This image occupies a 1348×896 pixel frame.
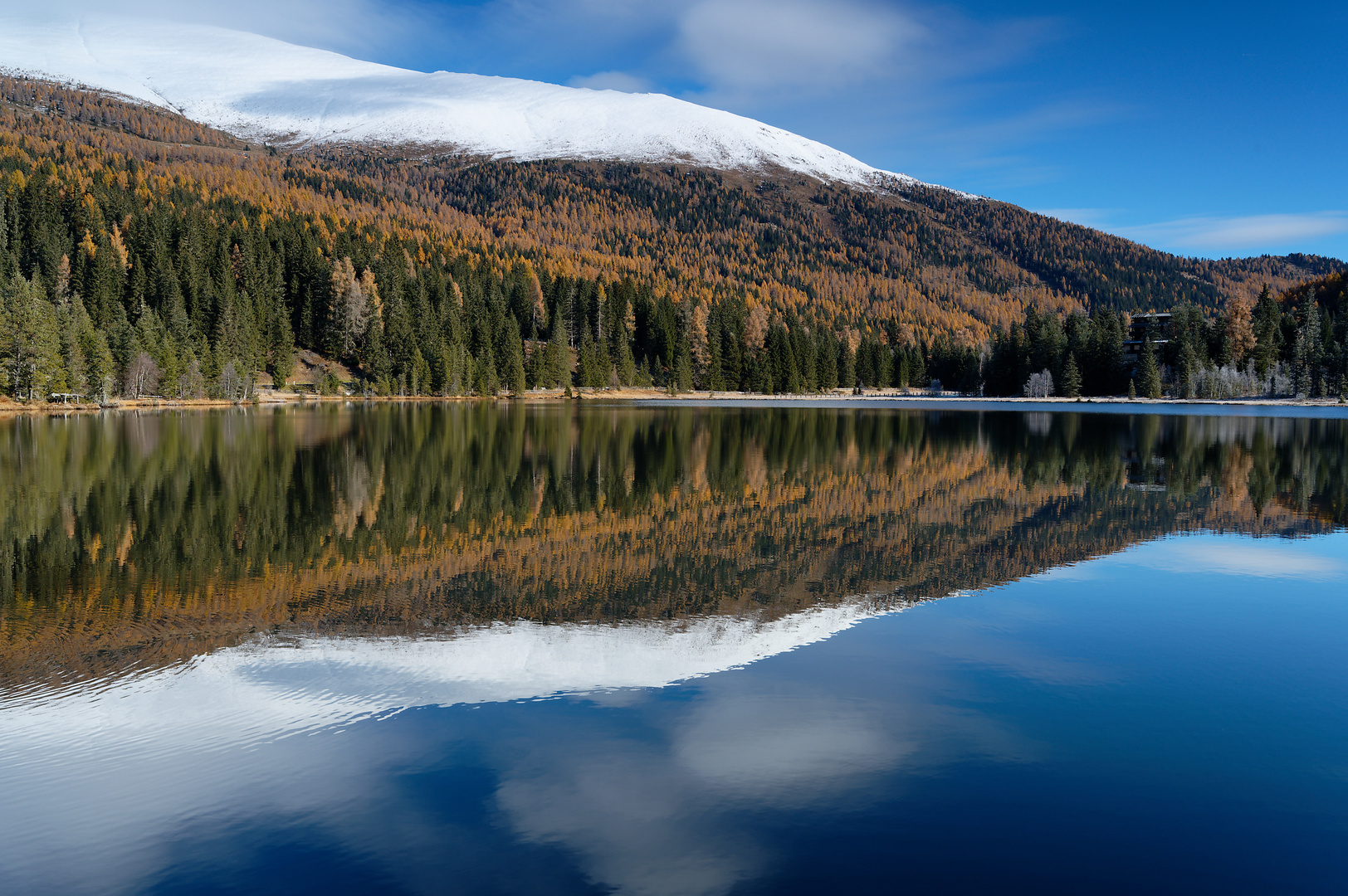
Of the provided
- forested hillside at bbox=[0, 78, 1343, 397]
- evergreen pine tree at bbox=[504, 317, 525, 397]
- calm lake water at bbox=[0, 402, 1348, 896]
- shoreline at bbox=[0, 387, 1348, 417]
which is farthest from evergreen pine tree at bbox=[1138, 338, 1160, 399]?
calm lake water at bbox=[0, 402, 1348, 896]

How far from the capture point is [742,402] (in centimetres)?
10769

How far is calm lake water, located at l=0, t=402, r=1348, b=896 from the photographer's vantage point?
18.1 feet

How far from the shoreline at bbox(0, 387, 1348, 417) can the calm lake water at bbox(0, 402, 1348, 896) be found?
5848 cm

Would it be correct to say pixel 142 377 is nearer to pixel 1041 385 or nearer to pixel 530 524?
pixel 530 524

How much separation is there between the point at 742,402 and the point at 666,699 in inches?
3948

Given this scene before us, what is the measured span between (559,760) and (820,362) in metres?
140

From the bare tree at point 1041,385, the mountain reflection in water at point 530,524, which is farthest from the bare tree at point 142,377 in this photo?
the bare tree at point 1041,385

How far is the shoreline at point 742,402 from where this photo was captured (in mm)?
70375

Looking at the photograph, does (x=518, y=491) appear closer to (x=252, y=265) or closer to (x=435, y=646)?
(x=435, y=646)

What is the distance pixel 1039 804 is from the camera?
19.9 ft

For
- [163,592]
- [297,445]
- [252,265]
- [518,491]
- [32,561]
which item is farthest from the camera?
[252,265]

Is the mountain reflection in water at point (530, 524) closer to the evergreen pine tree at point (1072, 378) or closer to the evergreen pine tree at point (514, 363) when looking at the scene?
the evergreen pine tree at point (514, 363)

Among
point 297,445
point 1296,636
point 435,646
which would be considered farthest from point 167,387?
point 1296,636

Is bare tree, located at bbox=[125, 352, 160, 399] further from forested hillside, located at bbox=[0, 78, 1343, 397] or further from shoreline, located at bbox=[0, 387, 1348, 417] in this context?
shoreline, located at bbox=[0, 387, 1348, 417]
